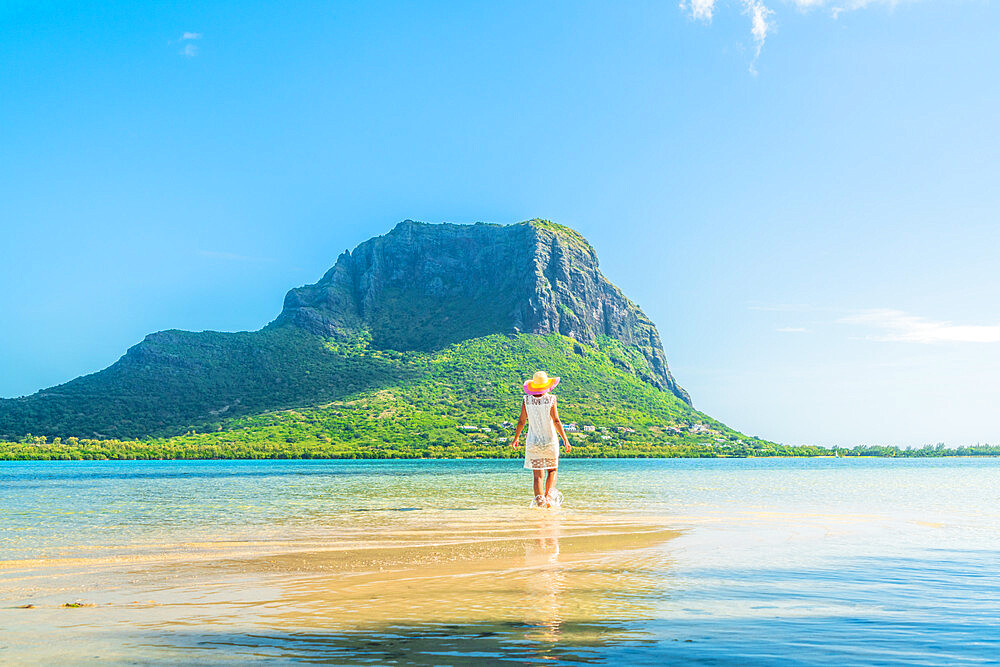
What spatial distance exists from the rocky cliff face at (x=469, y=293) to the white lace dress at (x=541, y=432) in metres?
121

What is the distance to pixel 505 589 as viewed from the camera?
24.1 feet

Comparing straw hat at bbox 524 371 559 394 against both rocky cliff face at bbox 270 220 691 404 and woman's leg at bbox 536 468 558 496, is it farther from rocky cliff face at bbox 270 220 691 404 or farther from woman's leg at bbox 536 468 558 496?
rocky cliff face at bbox 270 220 691 404

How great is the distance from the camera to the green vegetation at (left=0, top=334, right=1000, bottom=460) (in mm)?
96250

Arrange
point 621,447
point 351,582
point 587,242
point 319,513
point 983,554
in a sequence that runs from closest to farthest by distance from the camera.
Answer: point 351,582, point 983,554, point 319,513, point 621,447, point 587,242

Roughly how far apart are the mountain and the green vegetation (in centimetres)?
45

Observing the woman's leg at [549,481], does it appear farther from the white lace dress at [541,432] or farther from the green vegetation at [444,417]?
the green vegetation at [444,417]

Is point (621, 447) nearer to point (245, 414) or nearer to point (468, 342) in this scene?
point (468, 342)

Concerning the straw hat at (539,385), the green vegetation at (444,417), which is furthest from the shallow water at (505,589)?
the green vegetation at (444,417)

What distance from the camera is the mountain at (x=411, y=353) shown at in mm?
106250

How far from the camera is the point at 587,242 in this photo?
184 m

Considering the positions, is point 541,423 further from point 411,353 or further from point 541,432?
point 411,353

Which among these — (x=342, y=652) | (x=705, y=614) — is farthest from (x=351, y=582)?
(x=705, y=614)

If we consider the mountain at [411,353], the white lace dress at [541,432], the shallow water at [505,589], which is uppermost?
the mountain at [411,353]

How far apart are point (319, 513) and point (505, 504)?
4.56m
